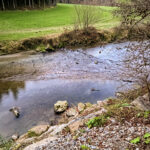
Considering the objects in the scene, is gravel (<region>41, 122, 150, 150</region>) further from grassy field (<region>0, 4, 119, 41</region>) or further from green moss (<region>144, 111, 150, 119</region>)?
grassy field (<region>0, 4, 119, 41</region>)

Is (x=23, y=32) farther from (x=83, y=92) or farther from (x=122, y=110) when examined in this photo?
(x=122, y=110)

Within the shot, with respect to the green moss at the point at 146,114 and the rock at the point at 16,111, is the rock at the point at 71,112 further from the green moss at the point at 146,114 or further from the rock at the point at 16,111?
the green moss at the point at 146,114

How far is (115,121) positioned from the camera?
16.8 ft

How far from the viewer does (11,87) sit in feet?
40.1

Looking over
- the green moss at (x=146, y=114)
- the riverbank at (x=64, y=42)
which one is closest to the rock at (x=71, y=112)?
the green moss at (x=146, y=114)

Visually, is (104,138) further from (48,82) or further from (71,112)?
(48,82)

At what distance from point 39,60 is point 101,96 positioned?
9187mm

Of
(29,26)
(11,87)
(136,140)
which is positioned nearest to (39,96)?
(11,87)

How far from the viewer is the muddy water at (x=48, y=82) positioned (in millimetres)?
9102

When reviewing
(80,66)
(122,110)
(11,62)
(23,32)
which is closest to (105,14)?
(23,32)

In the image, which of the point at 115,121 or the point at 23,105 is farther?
the point at 23,105

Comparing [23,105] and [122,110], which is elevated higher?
[122,110]

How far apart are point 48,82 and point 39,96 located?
2163 mm

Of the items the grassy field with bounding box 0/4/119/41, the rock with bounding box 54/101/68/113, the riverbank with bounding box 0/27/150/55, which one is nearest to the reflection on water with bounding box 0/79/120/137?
the rock with bounding box 54/101/68/113
